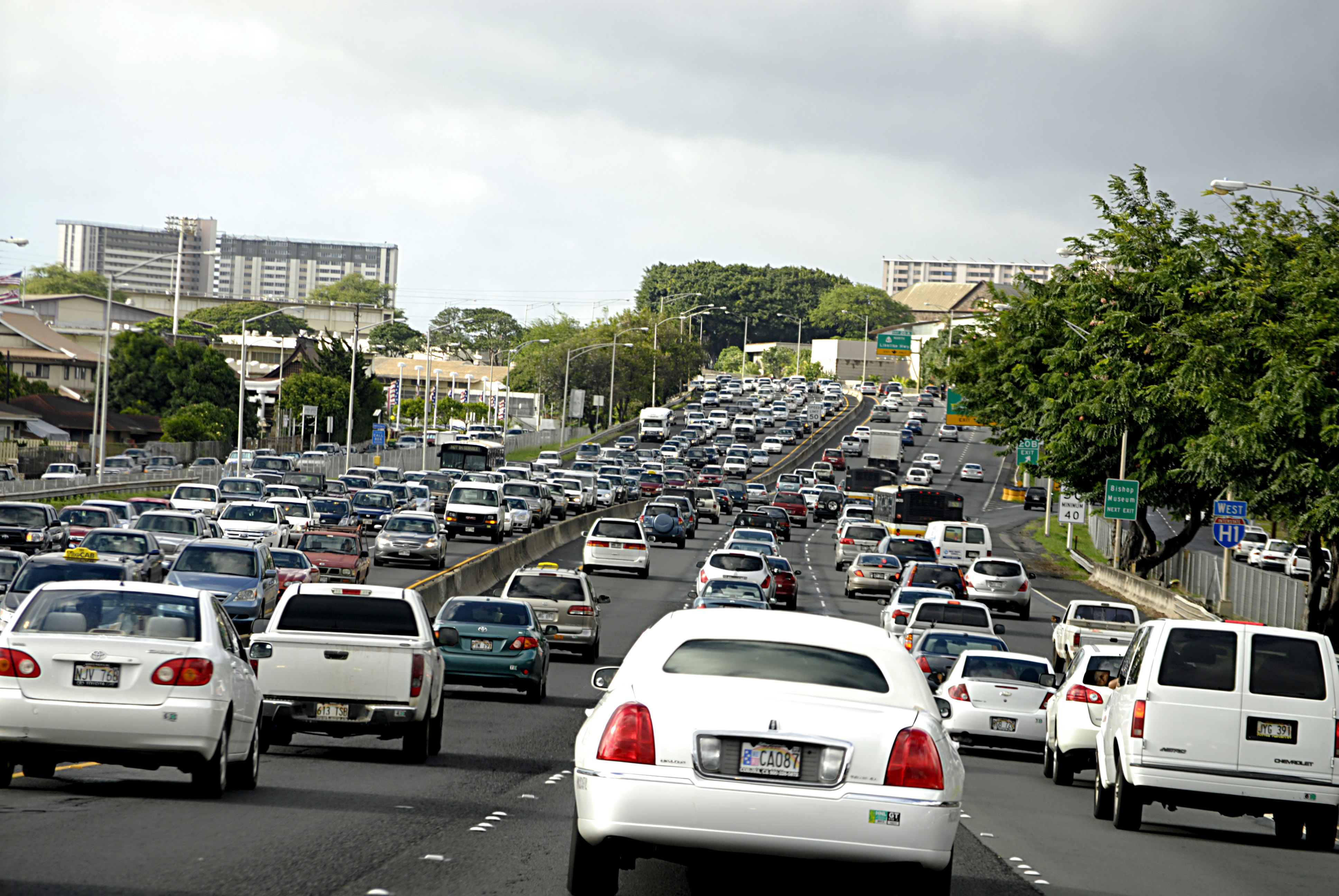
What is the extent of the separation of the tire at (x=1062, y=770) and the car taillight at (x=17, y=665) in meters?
11.3

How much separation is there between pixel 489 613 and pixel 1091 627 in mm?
14178

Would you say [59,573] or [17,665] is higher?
[17,665]

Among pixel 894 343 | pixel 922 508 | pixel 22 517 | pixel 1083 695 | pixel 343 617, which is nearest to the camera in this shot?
pixel 343 617

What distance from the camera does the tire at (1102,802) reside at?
15.1m

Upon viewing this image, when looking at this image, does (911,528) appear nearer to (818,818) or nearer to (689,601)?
(689,601)

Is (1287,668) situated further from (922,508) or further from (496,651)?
(922,508)

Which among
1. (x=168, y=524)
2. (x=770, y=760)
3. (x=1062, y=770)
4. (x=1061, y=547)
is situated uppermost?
(x=770, y=760)

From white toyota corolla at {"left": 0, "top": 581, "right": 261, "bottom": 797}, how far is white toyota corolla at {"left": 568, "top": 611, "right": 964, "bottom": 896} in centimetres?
A: 430

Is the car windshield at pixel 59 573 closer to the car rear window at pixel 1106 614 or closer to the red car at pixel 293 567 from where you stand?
the red car at pixel 293 567

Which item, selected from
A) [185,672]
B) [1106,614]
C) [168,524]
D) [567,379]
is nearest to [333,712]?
[185,672]

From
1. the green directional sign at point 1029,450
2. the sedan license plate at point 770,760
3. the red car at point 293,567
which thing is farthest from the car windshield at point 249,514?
the sedan license plate at point 770,760

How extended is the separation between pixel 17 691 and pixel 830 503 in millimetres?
71829

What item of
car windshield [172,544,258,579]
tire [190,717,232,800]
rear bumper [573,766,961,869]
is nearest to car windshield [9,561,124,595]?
car windshield [172,544,258,579]

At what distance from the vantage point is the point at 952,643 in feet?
85.0
